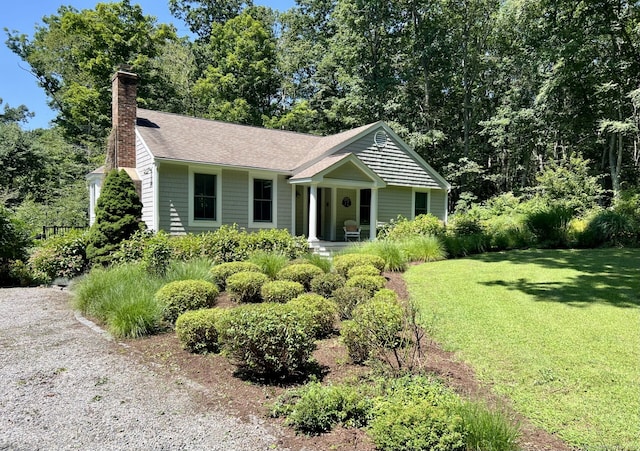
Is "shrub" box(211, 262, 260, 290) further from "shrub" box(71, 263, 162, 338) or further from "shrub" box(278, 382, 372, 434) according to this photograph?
"shrub" box(278, 382, 372, 434)

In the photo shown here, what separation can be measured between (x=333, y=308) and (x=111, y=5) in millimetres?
30496

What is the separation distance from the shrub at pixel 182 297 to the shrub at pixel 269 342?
79.0 inches

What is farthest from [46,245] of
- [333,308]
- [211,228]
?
[333,308]

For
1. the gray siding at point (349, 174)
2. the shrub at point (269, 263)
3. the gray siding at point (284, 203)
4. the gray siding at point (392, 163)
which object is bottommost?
the shrub at point (269, 263)

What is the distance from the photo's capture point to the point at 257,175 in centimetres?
1356

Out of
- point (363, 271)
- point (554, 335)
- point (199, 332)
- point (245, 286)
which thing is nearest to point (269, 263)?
point (245, 286)

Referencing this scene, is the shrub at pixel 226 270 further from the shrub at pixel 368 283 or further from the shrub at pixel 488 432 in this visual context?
the shrub at pixel 488 432

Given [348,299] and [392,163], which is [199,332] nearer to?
[348,299]

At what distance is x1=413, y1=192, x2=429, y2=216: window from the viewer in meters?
17.1

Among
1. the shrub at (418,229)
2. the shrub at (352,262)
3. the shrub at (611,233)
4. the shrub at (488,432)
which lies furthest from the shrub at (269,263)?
the shrub at (611,233)

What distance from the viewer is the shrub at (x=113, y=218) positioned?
9989 mm

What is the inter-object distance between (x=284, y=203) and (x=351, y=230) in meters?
2.96

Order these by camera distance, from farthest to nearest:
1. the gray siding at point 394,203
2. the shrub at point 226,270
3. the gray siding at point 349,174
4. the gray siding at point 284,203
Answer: the gray siding at point 394,203
the gray siding at point 284,203
the gray siding at point 349,174
the shrub at point 226,270

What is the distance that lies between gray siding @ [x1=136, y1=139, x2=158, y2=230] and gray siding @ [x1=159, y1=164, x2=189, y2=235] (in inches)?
13.6
